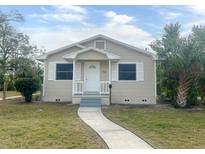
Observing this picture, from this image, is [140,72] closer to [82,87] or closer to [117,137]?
[82,87]

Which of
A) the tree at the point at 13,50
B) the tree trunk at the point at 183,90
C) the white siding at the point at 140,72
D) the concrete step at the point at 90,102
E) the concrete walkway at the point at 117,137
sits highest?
the tree at the point at 13,50

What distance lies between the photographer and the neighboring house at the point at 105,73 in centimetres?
→ 1683

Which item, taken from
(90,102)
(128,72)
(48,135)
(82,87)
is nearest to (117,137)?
(48,135)

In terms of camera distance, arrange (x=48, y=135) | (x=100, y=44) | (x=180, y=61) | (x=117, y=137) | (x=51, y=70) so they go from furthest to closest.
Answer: (x=100, y=44)
(x=51, y=70)
(x=180, y=61)
(x=48, y=135)
(x=117, y=137)

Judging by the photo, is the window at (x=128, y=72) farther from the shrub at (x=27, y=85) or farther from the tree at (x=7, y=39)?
the tree at (x=7, y=39)

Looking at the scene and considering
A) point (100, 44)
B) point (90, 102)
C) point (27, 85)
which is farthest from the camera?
point (100, 44)

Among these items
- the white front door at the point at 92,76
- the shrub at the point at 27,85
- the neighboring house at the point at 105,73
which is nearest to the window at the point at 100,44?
the neighboring house at the point at 105,73

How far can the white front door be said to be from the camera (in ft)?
55.0

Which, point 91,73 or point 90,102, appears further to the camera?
point 91,73

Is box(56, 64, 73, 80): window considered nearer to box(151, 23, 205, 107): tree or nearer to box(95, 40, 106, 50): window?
box(95, 40, 106, 50): window

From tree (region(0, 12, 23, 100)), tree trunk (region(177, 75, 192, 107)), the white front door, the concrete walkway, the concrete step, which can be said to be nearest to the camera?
the concrete walkway

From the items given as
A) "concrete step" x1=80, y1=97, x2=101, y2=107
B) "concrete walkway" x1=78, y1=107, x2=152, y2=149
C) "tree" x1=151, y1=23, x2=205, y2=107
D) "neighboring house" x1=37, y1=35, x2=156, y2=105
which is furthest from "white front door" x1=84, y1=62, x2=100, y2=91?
"concrete walkway" x1=78, y1=107, x2=152, y2=149

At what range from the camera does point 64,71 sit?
17188 millimetres

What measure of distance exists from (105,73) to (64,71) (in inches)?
112
